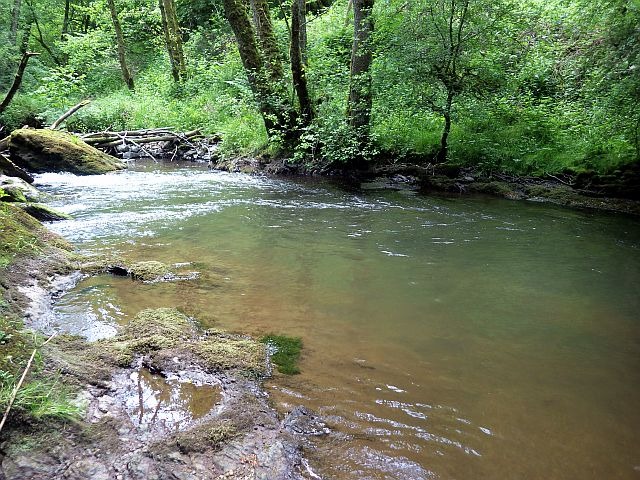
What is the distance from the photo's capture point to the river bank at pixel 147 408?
2.29 m

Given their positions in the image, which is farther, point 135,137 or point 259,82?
point 135,137

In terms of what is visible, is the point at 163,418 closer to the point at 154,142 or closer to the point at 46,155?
the point at 46,155

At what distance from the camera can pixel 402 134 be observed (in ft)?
37.4

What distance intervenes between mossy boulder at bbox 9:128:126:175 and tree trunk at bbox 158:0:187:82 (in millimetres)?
10328

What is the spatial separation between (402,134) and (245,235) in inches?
233

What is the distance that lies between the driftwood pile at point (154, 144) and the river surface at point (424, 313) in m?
7.98

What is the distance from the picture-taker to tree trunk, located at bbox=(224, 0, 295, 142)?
12.3 meters

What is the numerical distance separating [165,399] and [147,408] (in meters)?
0.13

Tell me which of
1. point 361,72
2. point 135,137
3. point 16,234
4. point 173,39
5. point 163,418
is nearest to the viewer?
point 163,418

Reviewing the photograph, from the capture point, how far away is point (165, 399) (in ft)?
9.68

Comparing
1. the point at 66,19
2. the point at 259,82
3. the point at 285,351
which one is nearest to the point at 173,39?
the point at 259,82

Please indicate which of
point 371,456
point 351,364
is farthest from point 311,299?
point 371,456

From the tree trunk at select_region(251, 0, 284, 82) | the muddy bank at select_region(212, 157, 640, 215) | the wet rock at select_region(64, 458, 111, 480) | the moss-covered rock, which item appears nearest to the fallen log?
the tree trunk at select_region(251, 0, 284, 82)

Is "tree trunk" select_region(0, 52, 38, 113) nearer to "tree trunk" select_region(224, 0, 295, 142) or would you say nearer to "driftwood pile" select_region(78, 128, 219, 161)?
"tree trunk" select_region(224, 0, 295, 142)
